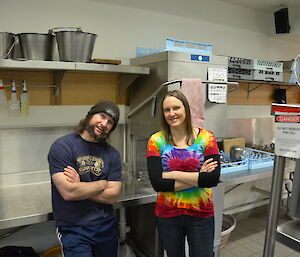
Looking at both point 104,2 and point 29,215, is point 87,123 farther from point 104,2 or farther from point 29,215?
point 104,2

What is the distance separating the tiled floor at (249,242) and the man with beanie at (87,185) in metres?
1.66

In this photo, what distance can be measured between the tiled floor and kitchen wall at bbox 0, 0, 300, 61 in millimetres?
1943

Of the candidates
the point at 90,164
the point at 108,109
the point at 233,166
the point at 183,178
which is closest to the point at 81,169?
the point at 90,164

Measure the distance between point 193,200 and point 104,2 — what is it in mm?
1764

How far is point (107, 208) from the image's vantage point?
1.78 meters

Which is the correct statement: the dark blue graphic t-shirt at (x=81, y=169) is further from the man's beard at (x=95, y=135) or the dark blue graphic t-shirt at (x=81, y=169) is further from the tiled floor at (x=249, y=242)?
the tiled floor at (x=249, y=242)

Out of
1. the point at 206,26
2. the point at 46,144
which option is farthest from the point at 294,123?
the point at 206,26

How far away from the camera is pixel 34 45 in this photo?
1.95 m

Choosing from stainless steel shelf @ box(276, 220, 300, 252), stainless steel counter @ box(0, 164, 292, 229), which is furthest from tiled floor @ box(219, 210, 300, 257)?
stainless steel shelf @ box(276, 220, 300, 252)

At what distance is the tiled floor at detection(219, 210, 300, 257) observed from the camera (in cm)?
294

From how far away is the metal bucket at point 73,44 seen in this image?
199cm

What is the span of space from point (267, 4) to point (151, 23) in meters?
1.44

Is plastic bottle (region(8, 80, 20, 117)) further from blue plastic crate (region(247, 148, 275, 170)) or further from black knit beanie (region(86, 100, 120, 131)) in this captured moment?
blue plastic crate (region(247, 148, 275, 170))

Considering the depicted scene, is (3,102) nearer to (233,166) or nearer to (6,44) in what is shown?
(6,44)
